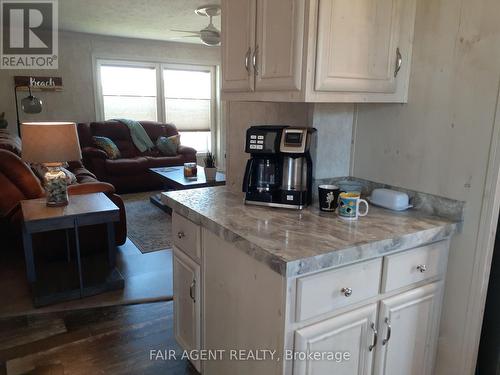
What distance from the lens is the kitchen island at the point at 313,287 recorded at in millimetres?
1195

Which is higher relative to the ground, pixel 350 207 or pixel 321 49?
pixel 321 49

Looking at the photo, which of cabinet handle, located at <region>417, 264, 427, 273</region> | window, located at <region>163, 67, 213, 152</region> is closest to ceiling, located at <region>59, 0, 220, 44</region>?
window, located at <region>163, 67, 213, 152</region>

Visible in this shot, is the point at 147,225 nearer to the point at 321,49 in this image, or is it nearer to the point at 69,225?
the point at 69,225

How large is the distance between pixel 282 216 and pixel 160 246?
2354mm

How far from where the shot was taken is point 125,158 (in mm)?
6031

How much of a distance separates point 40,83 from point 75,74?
20.6 inches

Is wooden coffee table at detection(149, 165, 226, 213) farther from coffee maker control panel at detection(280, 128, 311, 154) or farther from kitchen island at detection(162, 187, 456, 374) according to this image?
coffee maker control panel at detection(280, 128, 311, 154)

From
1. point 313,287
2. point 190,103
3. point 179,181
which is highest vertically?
point 190,103

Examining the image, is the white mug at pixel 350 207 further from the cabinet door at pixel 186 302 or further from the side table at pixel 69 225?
the side table at pixel 69 225

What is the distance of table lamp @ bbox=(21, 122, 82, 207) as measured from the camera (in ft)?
8.42

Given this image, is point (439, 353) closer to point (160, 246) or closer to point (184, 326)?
point (184, 326)

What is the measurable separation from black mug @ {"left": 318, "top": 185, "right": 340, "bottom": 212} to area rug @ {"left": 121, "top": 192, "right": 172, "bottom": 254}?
2.32 meters

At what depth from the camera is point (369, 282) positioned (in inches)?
52.3

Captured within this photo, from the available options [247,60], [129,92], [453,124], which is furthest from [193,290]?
[129,92]
